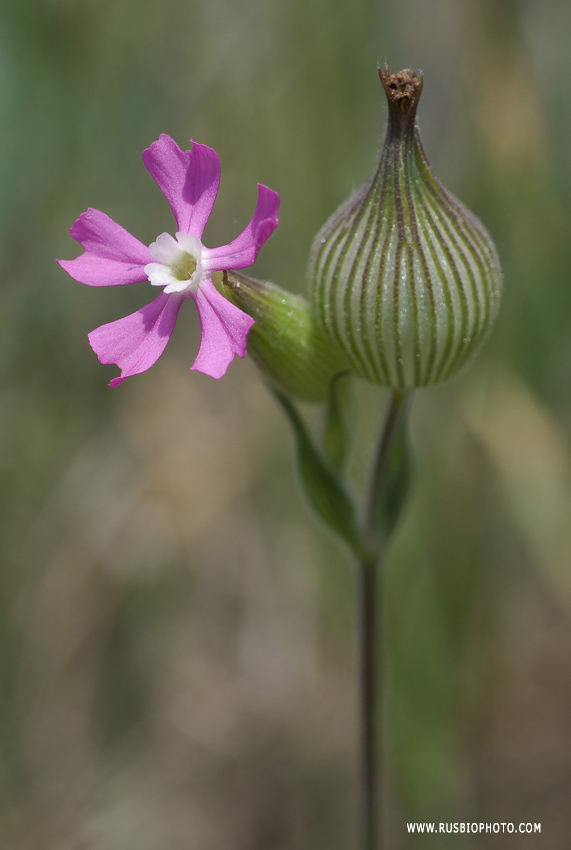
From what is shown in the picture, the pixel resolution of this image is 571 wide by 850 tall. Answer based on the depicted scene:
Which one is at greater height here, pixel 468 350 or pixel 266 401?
pixel 468 350

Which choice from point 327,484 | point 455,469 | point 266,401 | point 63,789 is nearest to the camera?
point 327,484

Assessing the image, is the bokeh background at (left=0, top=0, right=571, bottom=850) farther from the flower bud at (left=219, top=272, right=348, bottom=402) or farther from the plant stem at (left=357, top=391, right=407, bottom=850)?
the flower bud at (left=219, top=272, right=348, bottom=402)

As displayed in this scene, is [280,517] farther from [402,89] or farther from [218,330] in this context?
[402,89]

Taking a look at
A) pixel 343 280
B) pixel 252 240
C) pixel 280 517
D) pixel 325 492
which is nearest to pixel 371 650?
pixel 325 492

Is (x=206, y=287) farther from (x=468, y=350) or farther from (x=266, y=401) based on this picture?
(x=266, y=401)

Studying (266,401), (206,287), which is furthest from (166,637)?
(206,287)

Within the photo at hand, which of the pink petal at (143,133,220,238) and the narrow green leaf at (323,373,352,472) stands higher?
the pink petal at (143,133,220,238)

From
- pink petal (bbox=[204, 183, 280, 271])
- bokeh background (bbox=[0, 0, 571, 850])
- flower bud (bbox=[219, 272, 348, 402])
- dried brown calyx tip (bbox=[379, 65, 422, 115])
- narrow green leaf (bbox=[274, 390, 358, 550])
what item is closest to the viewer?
pink petal (bbox=[204, 183, 280, 271])

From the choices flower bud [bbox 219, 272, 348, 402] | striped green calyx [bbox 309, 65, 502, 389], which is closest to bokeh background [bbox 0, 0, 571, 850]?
flower bud [bbox 219, 272, 348, 402]
